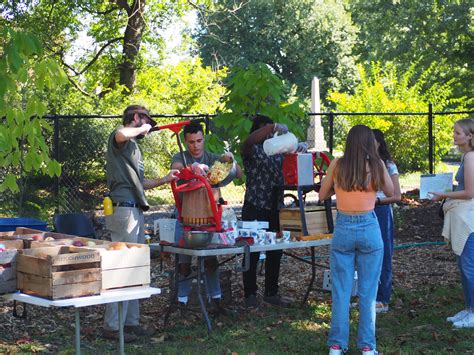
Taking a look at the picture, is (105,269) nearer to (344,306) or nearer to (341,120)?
(344,306)

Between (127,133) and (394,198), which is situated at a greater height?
(127,133)

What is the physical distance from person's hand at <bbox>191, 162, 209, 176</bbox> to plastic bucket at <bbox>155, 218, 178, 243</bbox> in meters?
0.73

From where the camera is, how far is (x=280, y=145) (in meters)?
7.13

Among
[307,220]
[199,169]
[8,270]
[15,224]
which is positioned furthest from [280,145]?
[8,270]

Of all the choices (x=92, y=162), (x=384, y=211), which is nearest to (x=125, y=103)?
(x=92, y=162)

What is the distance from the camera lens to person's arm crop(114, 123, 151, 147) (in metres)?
6.20

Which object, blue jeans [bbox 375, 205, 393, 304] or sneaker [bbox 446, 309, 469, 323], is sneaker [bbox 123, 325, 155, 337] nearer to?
blue jeans [bbox 375, 205, 393, 304]

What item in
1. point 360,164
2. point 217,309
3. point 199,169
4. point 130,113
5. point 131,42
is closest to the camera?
point 360,164

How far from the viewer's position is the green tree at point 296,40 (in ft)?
146

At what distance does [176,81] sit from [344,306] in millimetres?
16711

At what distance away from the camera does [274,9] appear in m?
44.8

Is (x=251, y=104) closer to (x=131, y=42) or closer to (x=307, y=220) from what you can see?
(x=307, y=220)

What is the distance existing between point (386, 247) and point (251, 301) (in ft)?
4.69

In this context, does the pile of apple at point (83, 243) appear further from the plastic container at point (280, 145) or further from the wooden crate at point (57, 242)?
the plastic container at point (280, 145)
